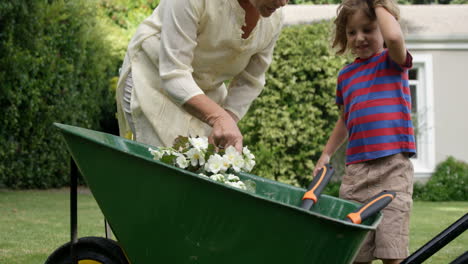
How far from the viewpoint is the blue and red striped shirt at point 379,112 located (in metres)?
2.42

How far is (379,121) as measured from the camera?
2.44m

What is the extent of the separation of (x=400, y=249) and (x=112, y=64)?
28.0 feet

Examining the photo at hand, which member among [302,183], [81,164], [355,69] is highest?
[355,69]

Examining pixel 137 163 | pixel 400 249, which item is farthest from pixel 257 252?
pixel 400 249

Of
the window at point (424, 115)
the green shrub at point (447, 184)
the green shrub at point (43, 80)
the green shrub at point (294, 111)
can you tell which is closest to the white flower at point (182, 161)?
the green shrub at point (43, 80)

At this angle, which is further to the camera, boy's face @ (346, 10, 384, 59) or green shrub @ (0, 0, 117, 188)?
green shrub @ (0, 0, 117, 188)

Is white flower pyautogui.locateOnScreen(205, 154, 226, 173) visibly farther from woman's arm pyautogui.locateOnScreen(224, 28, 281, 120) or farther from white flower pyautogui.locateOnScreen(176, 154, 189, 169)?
woman's arm pyautogui.locateOnScreen(224, 28, 281, 120)

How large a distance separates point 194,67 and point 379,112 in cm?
74

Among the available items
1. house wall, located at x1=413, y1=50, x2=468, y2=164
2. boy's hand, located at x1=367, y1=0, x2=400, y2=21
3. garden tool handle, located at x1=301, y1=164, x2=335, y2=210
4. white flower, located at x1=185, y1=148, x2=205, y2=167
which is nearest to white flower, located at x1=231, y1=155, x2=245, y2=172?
white flower, located at x1=185, y1=148, x2=205, y2=167

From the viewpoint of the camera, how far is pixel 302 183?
8578 millimetres

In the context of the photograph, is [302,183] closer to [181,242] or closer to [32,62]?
[32,62]

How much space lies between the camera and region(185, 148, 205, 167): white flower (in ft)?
6.47

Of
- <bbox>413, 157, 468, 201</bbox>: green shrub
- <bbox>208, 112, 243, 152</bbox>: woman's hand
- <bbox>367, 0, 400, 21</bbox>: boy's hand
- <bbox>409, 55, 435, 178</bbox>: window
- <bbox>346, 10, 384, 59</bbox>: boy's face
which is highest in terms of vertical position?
<bbox>367, 0, 400, 21</bbox>: boy's hand

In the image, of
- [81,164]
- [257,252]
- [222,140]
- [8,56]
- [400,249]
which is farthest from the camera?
[8,56]
